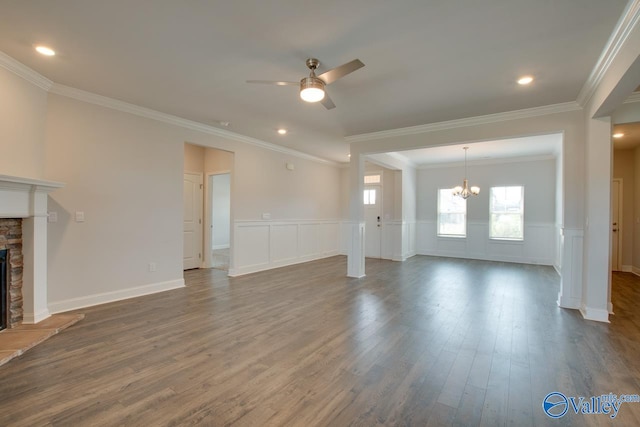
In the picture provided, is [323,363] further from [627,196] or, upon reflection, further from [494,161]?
[627,196]

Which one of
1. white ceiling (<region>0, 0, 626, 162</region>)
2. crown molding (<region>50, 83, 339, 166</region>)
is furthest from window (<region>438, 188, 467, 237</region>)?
crown molding (<region>50, 83, 339, 166</region>)

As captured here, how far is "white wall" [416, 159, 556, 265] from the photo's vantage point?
288 inches

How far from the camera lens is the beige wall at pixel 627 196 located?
6.32 m

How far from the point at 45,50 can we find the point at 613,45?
202 inches

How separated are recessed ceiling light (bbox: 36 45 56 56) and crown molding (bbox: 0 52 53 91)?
39 centimetres

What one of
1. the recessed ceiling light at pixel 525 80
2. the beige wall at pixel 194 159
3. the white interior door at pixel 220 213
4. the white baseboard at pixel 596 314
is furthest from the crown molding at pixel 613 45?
the white interior door at pixel 220 213

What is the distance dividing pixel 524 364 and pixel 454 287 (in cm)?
263

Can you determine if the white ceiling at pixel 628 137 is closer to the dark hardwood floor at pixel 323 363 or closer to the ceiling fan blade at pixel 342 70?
the dark hardwood floor at pixel 323 363

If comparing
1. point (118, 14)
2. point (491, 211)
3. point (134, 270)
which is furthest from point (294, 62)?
point (491, 211)

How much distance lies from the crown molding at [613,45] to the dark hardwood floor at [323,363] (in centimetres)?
267

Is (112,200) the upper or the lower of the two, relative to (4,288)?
upper

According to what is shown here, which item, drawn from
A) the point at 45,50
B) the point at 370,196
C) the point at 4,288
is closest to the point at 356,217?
the point at 370,196

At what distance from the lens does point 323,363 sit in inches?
97.7

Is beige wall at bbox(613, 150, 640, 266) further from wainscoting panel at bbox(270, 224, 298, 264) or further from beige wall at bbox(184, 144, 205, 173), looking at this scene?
beige wall at bbox(184, 144, 205, 173)
